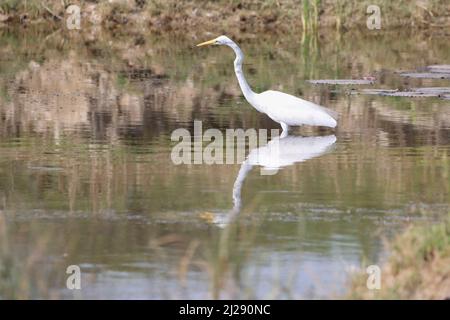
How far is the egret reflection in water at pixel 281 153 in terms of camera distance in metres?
12.6

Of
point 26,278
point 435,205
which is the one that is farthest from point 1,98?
point 26,278

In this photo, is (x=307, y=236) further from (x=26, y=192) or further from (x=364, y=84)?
(x=364, y=84)

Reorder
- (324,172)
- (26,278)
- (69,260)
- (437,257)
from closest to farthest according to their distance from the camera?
1. (26,278)
2. (437,257)
3. (69,260)
4. (324,172)

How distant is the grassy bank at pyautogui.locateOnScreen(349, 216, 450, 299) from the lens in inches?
297

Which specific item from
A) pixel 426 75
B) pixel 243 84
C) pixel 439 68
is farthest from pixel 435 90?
pixel 243 84

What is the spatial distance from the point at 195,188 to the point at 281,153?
2.35m

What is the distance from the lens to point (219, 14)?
3569 cm

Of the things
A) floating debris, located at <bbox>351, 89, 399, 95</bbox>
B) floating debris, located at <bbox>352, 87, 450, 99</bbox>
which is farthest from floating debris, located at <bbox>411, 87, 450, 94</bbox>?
floating debris, located at <bbox>351, 89, 399, 95</bbox>

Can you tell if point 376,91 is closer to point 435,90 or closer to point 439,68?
point 435,90

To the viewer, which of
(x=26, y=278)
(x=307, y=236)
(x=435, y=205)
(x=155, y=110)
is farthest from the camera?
(x=155, y=110)

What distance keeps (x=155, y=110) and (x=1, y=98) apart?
2.72 metres

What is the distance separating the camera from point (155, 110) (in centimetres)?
1798

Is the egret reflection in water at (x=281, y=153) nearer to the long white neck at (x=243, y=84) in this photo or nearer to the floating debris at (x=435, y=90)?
the long white neck at (x=243, y=84)

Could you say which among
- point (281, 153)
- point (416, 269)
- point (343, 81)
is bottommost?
point (416, 269)
